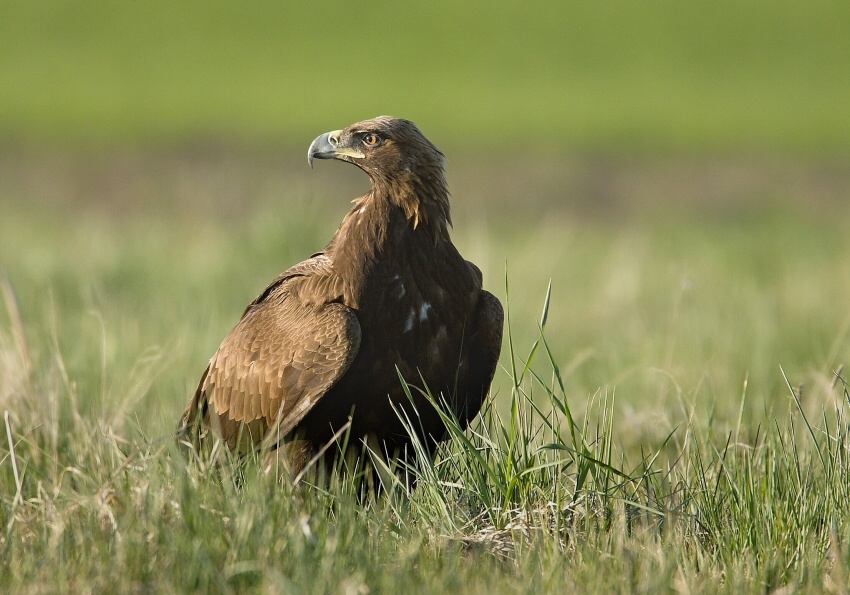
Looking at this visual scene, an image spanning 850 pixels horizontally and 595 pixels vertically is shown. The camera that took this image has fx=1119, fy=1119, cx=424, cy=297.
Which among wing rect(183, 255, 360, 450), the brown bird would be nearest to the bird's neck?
the brown bird


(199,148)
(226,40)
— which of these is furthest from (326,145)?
(226,40)

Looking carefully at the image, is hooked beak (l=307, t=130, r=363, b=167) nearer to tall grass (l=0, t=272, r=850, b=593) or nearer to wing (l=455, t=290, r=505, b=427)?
wing (l=455, t=290, r=505, b=427)

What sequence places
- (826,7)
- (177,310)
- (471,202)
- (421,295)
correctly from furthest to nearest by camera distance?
(826,7) → (471,202) → (177,310) → (421,295)

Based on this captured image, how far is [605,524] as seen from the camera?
331 cm

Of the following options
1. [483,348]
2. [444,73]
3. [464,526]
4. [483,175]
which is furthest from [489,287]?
[444,73]

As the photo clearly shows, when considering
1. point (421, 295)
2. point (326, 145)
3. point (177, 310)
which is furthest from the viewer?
point (177, 310)

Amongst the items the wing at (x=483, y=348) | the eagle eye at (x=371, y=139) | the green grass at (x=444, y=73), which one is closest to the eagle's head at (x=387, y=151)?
the eagle eye at (x=371, y=139)

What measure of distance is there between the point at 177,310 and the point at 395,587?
15.6 ft

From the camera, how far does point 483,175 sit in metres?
19.6

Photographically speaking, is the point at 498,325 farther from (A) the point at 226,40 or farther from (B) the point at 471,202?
(A) the point at 226,40

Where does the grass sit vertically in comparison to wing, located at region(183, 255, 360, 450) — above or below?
below

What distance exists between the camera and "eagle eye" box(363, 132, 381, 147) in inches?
162

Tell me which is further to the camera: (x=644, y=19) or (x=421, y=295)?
(x=644, y=19)

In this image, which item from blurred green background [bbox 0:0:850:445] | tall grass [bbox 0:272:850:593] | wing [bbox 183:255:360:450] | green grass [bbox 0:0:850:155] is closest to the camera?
tall grass [bbox 0:272:850:593]
